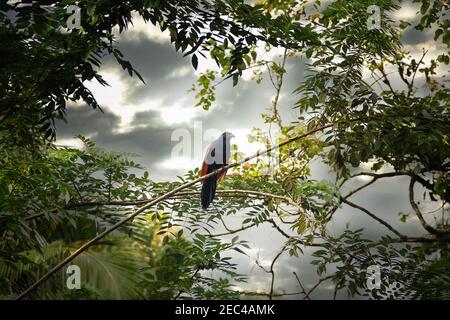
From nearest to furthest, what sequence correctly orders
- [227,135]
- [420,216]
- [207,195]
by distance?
[207,195] < [227,135] < [420,216]

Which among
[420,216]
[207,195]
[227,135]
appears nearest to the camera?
[207,195]

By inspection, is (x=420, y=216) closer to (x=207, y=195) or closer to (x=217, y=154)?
(x=217, y=154)

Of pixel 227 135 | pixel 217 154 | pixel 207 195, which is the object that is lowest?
pixel 207 195

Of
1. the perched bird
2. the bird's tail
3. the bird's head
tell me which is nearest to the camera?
the bird's tail

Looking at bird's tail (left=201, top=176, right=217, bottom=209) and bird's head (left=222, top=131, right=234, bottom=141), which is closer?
bird's tail (left=201, top=176, right=217, bottom=209)

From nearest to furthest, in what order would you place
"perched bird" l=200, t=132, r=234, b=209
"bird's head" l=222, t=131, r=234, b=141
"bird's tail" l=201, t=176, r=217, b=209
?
"bird's tail" l=201, t=176, r=217, b=209 → "perched bird" l=200, t=132, r=234, b=209 → "bird's head" l=222, t=131, r=234, b=141

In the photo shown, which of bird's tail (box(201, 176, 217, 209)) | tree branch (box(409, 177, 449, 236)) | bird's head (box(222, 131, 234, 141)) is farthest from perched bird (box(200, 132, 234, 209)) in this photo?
tree branch (box(409, 177, 449, 236))

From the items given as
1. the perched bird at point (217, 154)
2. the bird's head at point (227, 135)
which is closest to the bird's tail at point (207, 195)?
the perched bird at point (217, 154)

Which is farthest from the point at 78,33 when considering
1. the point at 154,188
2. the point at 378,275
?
the point at 378,275

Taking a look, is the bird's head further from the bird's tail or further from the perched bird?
the bird's tail

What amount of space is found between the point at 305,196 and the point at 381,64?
2.58 m

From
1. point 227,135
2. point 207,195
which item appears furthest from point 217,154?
point 207,195

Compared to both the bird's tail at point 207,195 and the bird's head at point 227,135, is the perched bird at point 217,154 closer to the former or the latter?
the bird's head at point 227,135

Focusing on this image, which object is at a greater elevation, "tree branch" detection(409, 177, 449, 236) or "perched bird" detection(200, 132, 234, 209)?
"perched bird" detection(200, 132, 234, 209)
